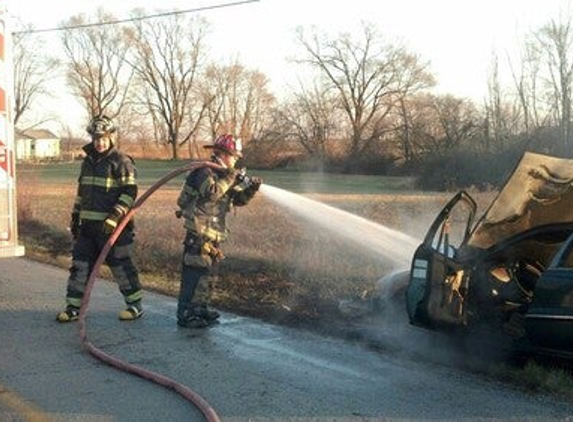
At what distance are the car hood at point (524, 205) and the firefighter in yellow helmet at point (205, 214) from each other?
81.4 inches

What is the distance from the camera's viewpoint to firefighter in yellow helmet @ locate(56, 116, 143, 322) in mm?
6906

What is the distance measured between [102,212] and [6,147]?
108 cm

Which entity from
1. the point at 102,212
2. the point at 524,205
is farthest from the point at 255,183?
the point at 524,205

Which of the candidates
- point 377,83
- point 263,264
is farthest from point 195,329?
point 377,83

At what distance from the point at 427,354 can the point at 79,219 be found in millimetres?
3458

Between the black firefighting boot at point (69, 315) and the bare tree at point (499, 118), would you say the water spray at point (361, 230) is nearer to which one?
the black firefighting boot at point (69, 315)

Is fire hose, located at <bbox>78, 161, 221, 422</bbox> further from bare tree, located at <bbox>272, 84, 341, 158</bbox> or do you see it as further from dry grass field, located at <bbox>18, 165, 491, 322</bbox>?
bare tree, located at <bbox>272, 84, 341, 158</bbox>

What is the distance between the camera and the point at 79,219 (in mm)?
7082

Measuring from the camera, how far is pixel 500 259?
574cm

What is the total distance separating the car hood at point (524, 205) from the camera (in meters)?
5.67

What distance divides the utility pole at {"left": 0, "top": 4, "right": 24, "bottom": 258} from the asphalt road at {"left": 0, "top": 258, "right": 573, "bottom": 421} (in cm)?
79

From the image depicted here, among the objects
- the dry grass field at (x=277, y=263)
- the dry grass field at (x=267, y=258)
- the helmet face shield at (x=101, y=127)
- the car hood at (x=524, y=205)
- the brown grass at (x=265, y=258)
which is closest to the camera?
the car hood at (x=524, y=205)

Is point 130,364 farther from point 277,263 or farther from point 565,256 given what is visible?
point 277,263

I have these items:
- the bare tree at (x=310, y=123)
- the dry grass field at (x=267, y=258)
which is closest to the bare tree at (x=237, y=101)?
the bare tree at (x=310, y=123)
